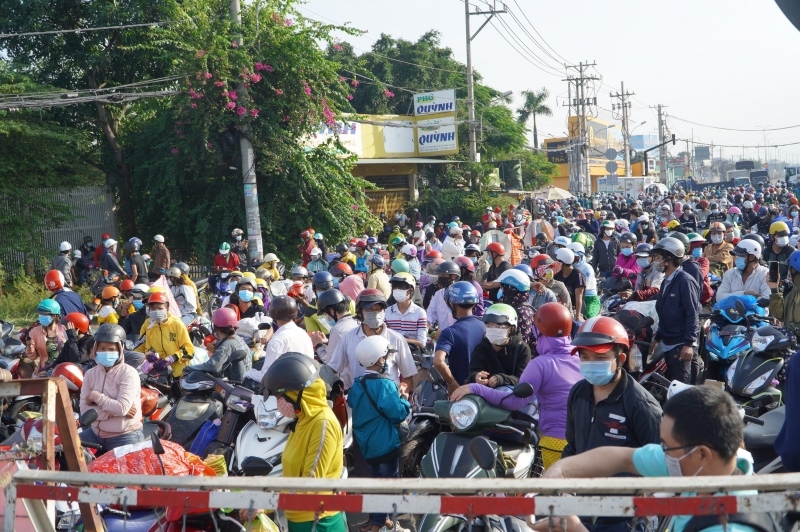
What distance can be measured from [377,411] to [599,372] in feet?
7.52

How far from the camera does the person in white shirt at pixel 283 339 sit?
7312 millimetres

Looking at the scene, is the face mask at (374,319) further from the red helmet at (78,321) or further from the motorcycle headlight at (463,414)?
the red helmet at (78,321)

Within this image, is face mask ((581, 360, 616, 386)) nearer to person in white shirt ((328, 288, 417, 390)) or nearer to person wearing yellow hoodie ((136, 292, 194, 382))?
person in white shirt ((328, 288, 417, 390))

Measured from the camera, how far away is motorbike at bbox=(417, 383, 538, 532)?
17.5 feet

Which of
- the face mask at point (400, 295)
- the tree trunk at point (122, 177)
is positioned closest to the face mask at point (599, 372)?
the face mask at point (400, 295)

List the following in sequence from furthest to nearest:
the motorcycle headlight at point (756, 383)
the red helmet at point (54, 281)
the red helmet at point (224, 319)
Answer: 1. the red helmet at point (54, 281)
2. the red helmet at point (224, 319)
3. the motorcycle headlight at point (756, 383)

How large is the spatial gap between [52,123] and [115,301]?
39.2ft

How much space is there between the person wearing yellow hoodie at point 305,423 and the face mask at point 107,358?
244 centimetres

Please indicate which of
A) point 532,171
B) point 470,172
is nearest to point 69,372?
point 470,172

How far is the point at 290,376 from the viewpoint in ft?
15.4

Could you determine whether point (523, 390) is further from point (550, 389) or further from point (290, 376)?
point (290, 376)

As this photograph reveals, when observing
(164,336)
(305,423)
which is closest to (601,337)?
→ (305,423)

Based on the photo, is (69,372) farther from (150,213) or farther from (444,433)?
(150,213)

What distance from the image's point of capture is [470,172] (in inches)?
1407
